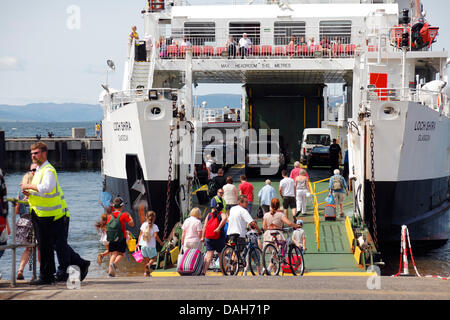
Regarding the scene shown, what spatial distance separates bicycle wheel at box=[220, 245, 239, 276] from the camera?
12180 mm

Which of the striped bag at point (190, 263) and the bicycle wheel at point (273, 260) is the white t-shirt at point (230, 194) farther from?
the striped bag at point (190, 263)

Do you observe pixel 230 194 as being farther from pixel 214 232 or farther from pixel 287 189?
pixel 214 232

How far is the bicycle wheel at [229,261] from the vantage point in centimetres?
1218

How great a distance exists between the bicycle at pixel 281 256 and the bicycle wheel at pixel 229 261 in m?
0.57

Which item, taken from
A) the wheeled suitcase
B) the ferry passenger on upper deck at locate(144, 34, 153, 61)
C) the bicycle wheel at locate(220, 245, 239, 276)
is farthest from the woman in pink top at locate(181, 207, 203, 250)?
the ferry passenger on upper deck at locate(144, 34, 153, 61)

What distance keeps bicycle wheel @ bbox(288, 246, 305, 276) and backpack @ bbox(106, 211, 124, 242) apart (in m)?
3.18

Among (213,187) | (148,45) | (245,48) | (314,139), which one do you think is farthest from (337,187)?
(314,139)

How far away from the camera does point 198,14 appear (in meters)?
27.0

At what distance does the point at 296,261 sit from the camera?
12719 mm

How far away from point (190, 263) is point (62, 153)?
174 feet

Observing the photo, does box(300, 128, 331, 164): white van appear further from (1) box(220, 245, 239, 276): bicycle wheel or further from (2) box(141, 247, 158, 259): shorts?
(1) box(220, 245, 239, 276): bicycle wheel

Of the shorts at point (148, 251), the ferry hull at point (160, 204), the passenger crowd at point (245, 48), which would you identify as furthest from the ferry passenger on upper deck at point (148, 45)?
the shorts at point (148, 251)

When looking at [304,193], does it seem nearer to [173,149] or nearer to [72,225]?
[173,149]

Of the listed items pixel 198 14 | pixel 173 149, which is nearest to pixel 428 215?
pixel 173 149
